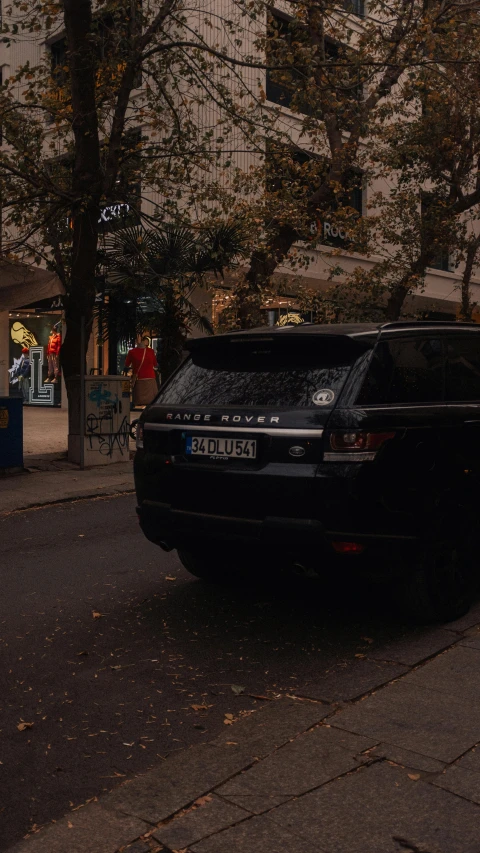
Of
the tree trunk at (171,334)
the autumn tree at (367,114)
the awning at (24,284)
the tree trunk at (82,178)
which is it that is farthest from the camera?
the tree trunk at (171,334)

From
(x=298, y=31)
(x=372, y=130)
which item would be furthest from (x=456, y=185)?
(x=298, y=31)

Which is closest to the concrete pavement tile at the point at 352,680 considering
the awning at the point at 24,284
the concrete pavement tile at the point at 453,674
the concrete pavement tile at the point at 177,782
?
the concrete pavement tile at the point at 453,674

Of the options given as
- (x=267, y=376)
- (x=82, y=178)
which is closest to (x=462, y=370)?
(x=267, y=376)

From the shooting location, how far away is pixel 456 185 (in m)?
20.6

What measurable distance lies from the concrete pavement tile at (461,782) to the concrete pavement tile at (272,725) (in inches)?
24.9

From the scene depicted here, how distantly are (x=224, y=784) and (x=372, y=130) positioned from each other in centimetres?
1413

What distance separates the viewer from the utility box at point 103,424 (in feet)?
41.4

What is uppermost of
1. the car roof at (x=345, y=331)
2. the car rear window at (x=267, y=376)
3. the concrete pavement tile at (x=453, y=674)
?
the car roof at (x=345, y=331)

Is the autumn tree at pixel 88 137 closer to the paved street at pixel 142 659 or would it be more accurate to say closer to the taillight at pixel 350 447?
the paved street at pixel 142 659

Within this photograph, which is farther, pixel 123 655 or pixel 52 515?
pixel 52 515

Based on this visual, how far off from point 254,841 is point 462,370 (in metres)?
3.45

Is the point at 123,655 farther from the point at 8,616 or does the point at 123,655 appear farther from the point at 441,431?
the point at 441,431

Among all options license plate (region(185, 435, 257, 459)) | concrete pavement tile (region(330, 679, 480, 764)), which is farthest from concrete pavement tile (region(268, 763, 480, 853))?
license plate (region(185, 435, 257, 459))

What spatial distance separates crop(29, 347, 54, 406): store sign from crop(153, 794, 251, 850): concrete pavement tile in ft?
88.6
